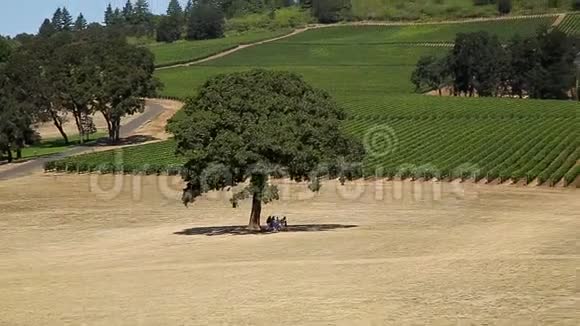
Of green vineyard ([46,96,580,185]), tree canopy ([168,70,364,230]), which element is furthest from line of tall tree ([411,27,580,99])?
tree canopy ([168,70,364,230])

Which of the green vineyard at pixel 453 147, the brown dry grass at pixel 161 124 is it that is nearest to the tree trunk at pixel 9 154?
the green vineyard at pixel 453 147

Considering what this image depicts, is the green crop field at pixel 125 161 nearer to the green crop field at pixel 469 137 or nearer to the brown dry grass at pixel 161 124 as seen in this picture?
the brown dry grass at pixel 161 124

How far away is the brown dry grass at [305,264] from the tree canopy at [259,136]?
3.36 metres

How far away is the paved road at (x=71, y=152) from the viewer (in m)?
89.8

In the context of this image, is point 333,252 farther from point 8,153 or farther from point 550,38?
point 550,38

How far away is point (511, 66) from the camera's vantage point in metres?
157

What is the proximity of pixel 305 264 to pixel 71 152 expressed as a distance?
7510cm

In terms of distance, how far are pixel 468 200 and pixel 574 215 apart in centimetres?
1159

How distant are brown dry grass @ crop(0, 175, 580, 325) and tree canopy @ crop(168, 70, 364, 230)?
11.0 ft

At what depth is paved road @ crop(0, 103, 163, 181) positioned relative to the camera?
89750 mm

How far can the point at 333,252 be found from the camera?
39.8 meters

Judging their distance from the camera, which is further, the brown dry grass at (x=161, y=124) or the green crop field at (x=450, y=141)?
the brown dry grass at (x=161, y=124)

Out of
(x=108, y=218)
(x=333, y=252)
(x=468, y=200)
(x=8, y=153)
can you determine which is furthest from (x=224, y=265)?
(x=8, y=153)

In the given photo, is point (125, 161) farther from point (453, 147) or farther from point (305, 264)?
point (305, 264)
